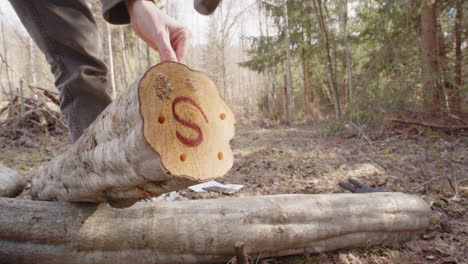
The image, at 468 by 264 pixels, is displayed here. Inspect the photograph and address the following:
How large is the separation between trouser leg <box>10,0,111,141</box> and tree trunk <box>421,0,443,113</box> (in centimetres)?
618

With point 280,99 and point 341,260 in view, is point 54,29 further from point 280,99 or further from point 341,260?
point 280,99

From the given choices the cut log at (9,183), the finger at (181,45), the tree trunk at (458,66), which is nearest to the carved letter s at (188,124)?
the finger at (181,45)

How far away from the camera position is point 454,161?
3.84 meters

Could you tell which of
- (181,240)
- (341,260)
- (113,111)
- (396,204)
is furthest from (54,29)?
(396,204)

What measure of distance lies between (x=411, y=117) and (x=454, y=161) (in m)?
2.52

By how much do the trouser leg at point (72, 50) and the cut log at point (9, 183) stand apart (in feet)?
3.08

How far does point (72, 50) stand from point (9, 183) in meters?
1.44

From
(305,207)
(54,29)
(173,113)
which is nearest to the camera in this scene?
(173,113)

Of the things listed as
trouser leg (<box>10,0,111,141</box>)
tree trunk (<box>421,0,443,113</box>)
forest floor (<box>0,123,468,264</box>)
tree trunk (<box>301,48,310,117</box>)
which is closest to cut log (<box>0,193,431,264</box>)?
forest floor (<box>0,123,468,264</box>)

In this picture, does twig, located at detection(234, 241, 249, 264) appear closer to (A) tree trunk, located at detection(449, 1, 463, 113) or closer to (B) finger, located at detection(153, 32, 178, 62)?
(B) finger, located at detection(153, 32, 178, 62)

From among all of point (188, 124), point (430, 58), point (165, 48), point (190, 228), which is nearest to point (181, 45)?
point (165, 48)

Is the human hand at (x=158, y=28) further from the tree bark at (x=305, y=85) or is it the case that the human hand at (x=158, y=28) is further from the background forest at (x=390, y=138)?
the tree bark at (x=305, y=85)

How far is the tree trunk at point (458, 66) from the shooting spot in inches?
225

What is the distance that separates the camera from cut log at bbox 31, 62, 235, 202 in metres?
0.92
